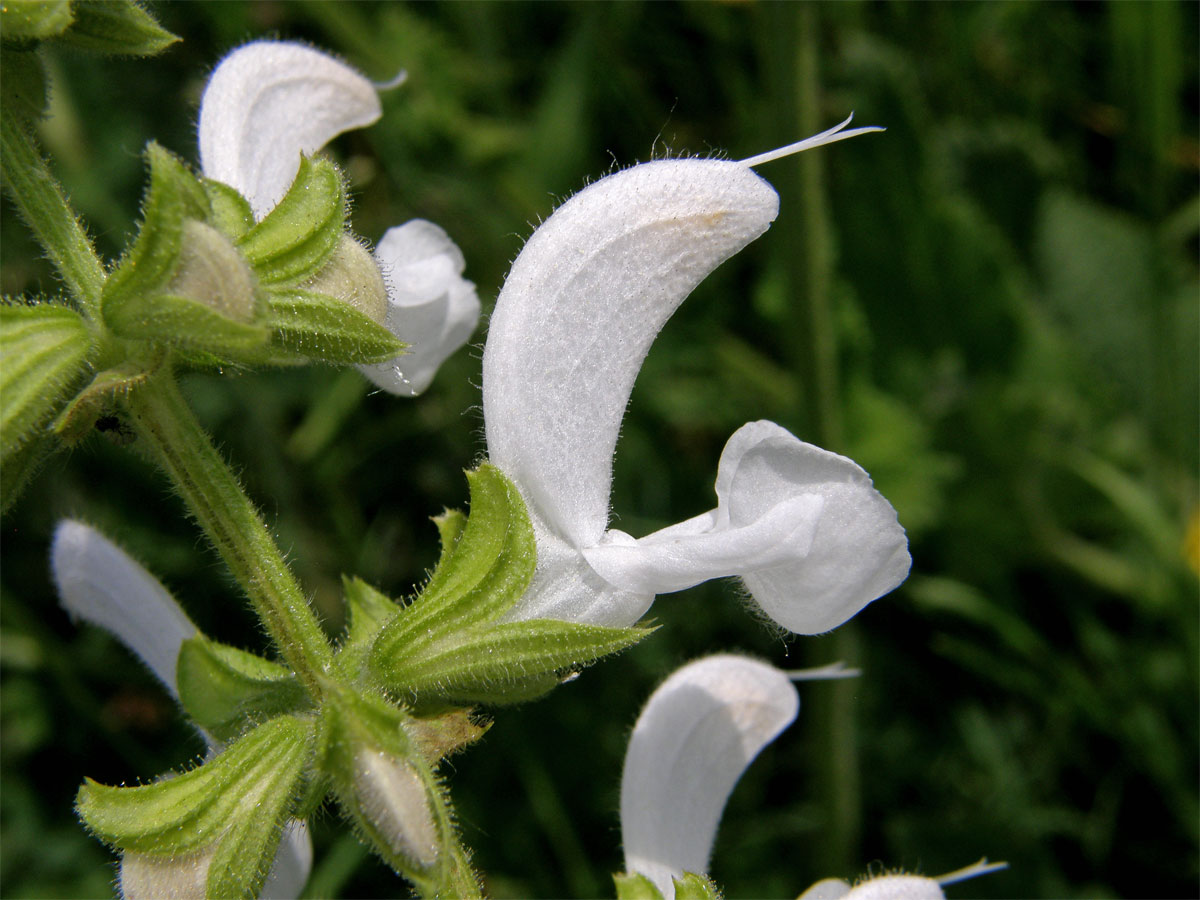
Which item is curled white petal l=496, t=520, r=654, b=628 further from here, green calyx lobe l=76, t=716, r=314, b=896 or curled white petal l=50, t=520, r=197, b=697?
curled white petal l=50, t=520, r=197, b=697

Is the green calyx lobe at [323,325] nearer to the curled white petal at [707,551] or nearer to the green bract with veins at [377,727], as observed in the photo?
the green bract with veins at [377,727]

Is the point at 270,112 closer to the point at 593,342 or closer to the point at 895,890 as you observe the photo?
the point at 593,342

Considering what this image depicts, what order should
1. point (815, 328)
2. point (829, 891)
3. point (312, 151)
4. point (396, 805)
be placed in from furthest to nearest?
point (815, 328) → point (312, 151) → point (829, 891) → point (396, 805)

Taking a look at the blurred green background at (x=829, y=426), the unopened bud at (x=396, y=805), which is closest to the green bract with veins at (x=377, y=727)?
the unopened bud at (x=396, y=805)

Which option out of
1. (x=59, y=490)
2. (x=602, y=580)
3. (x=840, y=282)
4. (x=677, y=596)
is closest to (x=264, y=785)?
(x=602, y=580)

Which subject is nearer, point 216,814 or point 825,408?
point 216,814

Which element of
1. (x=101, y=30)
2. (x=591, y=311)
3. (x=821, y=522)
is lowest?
(x=821, y=522)

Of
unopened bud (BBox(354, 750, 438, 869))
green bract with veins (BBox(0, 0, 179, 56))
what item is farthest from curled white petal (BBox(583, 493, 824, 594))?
green bract with veins (BBox(0, 0, 179, 56))

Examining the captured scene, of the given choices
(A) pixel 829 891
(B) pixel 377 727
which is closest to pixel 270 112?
(B) pixel 377 727
